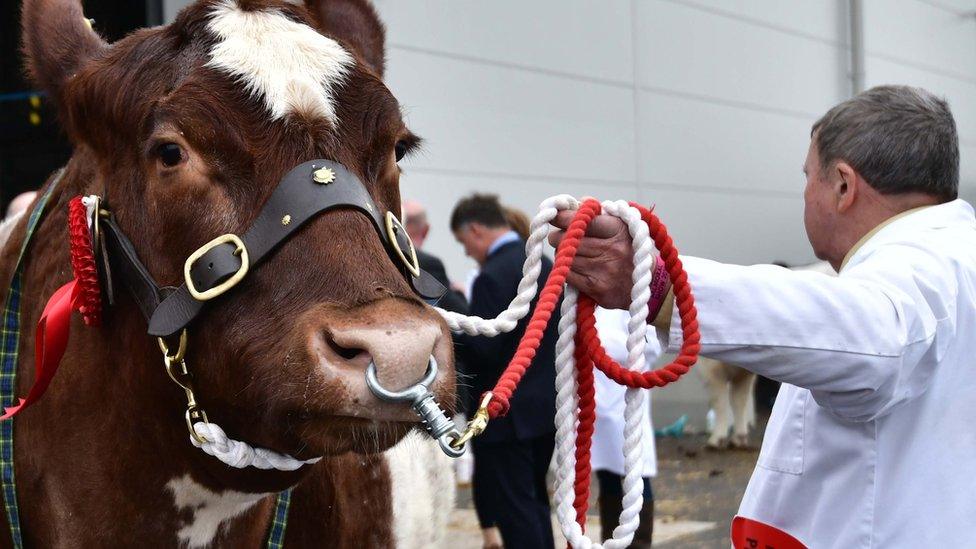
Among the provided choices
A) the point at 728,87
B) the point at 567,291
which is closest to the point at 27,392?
the point at 567,291

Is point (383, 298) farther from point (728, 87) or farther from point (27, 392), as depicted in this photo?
point (728, 87)

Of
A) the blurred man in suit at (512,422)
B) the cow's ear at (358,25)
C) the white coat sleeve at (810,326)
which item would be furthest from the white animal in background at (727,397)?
the white coat sleeve at (810,326)

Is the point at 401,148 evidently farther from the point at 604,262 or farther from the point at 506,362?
the point at 506,362

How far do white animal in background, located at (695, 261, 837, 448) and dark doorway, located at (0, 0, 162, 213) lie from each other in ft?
20.9

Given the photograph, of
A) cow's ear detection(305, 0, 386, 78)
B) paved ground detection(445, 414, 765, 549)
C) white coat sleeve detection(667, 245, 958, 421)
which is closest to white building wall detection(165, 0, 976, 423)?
paved ground detection(445, 414, 765, 549)

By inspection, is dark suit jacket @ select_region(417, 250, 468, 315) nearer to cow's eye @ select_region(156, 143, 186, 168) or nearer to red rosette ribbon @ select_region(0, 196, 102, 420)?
red rosette ribbon @ select_region(0, 196, 102, 420)

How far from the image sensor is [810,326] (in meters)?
1.90

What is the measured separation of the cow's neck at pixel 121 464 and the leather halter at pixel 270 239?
0.22m

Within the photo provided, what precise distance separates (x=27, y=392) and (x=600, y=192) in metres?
9.73

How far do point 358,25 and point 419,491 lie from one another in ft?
5.55

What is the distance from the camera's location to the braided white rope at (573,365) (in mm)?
1896

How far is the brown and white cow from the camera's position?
1.82 metres

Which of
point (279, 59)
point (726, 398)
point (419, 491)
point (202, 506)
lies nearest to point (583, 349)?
point (279, 59)

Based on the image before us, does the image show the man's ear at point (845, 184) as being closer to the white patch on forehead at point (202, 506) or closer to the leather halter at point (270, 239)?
the leather halter at point (270, 239)
